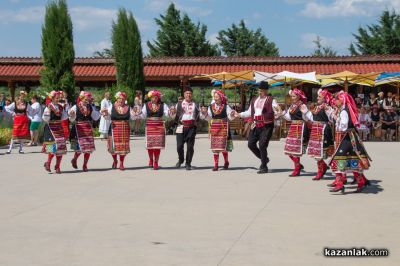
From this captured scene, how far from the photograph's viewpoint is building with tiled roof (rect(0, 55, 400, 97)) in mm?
29078

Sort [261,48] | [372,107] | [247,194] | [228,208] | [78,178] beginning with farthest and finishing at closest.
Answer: [261,48] < [372,107] < [78,178] < [247,194] < [228,208]

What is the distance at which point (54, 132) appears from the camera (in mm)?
12695

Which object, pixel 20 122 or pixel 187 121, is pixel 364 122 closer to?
pixel 187 121

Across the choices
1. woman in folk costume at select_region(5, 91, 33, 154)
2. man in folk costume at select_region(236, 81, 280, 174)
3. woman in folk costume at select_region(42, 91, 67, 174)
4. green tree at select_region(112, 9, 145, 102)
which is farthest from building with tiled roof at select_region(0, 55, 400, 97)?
man in folk costume at select_region(236, 81, 280, 174)

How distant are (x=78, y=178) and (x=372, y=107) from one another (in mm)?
14251

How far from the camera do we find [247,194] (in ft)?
32.0

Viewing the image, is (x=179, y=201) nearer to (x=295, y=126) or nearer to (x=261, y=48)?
(x=295, y=126)

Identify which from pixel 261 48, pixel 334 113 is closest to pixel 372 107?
pixel 334 113

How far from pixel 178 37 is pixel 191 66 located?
19.8 metres

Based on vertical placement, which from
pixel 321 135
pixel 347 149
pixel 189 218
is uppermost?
pixel 321 135

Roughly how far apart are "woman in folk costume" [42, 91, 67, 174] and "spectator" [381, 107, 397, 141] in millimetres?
13598

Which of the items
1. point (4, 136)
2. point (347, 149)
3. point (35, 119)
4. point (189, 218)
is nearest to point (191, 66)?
point (35, 119)

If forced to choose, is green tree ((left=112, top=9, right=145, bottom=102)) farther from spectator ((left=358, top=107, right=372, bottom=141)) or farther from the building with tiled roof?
spectator ((left=358, top=107, right=372, bottom=141))

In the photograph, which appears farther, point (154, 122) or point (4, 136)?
point (4, 136)
